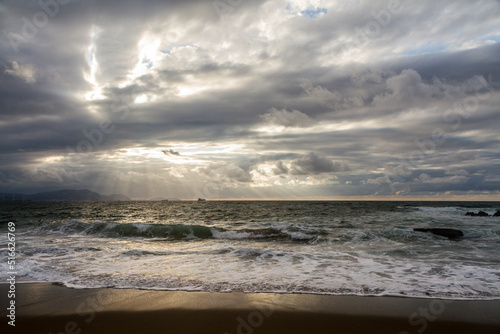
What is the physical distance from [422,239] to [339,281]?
40.2 ft

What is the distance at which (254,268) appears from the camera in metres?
9.97

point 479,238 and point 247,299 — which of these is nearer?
point 247,299

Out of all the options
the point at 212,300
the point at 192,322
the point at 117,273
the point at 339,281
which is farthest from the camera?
the point at 117,273

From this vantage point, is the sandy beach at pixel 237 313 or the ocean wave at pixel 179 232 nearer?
the sandy beach at pixel 237 313

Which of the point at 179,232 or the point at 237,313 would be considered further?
the point at 179,232

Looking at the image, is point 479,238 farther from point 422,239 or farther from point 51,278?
point 51,278

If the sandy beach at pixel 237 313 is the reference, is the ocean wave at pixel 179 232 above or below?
below

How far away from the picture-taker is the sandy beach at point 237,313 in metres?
5.37

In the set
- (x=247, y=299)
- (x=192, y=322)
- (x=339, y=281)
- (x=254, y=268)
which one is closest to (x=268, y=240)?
(x=254, y=268)

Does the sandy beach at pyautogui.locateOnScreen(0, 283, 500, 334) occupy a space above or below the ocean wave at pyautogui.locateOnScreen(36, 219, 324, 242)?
above

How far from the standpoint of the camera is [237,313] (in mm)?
6027

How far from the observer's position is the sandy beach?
5.37 m

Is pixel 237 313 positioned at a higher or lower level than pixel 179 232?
higher

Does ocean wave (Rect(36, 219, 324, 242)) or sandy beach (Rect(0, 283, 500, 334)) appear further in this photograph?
ocean wave (Rect(36, 219, 324, 242))
